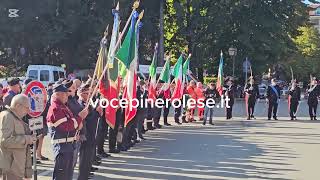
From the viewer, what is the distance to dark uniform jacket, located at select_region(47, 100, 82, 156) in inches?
296

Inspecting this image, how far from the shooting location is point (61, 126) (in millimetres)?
7570

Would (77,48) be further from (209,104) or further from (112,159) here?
(112,159)

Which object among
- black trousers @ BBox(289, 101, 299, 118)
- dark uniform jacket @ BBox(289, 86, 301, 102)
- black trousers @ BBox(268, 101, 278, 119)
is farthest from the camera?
dark uniform jacket @ BBox(289, 86, 301, 102)

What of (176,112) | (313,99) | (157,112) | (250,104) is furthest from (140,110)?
(313,99)

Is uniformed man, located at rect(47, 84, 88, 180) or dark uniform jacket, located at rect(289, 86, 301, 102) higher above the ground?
dark uniform jacket, located at rect(289, 86, 301, 102)

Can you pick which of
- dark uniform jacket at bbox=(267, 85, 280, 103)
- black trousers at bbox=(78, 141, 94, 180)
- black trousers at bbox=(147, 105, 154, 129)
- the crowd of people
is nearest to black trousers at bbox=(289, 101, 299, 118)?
dark uniform jacket at bbox=(267, 85, 280, 103)

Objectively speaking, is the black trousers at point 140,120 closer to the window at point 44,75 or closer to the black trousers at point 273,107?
the black trousers at point 273,107

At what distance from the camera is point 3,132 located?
6906 mm

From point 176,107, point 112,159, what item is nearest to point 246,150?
point 112,159

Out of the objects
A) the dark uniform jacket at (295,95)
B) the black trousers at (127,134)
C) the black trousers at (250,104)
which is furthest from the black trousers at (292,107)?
Result: the black trousers at (127,134)

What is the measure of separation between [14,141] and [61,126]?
2.85 ft

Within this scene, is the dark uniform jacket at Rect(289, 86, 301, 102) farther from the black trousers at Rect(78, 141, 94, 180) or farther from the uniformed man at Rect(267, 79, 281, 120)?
the black trousers at Rect(78, 141, 94, 180)

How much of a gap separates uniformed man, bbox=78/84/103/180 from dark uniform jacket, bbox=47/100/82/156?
1415 mm

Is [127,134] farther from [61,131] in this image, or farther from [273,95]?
[273,95]
